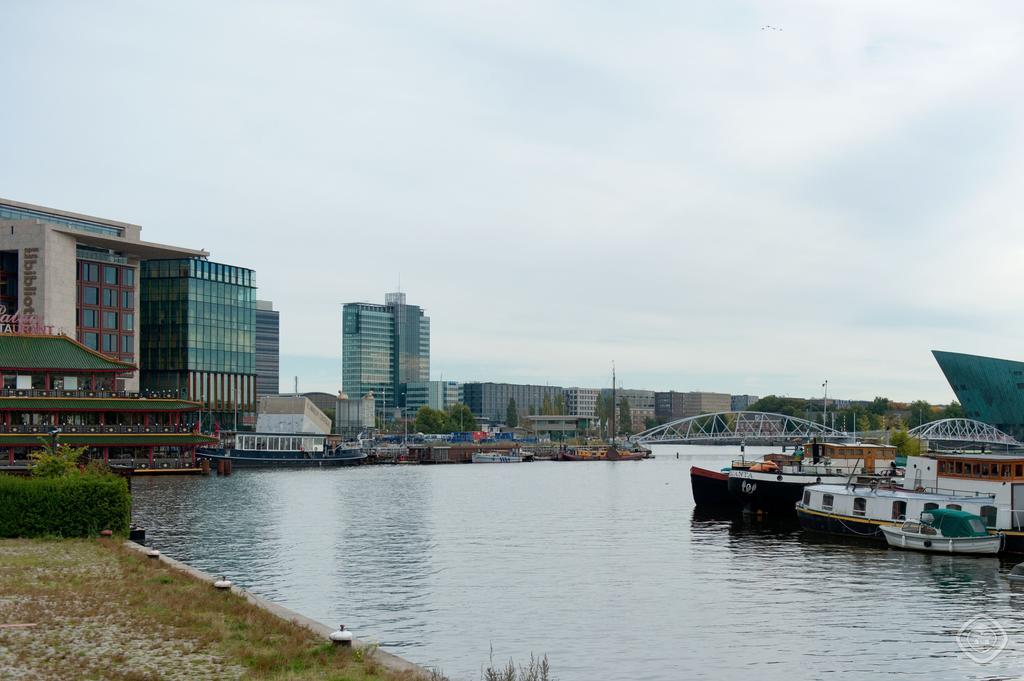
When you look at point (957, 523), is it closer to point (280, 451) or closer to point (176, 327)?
point (280, 451)

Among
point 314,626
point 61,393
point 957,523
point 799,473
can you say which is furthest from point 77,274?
point 314,626

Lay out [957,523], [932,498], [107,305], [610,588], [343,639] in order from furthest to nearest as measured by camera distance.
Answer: [107,305]
[932,498]
[957,523]
[610,588]
[343,639]

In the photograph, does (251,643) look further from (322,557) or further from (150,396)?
(150,396)

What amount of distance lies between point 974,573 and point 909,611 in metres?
12.9

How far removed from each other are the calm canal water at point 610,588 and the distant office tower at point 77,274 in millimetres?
82336

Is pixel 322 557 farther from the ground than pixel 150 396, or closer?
closer

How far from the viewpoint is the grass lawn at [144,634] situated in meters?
23.5

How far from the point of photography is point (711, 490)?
89.8 metres

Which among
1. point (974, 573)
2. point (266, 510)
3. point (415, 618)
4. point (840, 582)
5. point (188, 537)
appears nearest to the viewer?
point (415, 618)

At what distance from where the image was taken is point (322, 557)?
5669 centimetres

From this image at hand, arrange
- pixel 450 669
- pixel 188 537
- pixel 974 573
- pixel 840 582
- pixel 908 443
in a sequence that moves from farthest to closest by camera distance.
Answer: pixel 908 443 < pixel 188 537 < pixel 974 573 < pixel 840 582 < pixel 450 669

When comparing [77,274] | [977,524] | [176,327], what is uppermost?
[77,274]

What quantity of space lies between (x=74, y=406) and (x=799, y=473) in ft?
284

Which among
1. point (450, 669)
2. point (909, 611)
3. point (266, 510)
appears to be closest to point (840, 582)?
point (909, 611)
